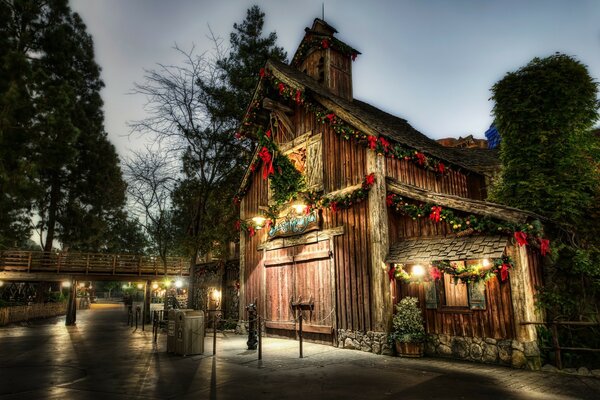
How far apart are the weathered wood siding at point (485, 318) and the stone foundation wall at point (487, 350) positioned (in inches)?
5.2

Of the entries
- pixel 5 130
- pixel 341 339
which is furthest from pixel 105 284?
pixel 341 339

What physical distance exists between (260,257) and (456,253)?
7.83m

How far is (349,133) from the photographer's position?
37.8 feet

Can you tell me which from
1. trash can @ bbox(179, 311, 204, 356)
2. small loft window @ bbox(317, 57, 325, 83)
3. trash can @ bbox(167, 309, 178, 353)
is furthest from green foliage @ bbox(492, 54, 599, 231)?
trash can @ bbox(167, 309, 178, 353)

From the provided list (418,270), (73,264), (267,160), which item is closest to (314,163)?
(267,160)

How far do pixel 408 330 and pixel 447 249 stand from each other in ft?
7.32

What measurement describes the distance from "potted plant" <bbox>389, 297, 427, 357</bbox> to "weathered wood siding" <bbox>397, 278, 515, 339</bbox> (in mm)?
411

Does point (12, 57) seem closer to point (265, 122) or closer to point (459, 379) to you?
point (265, 122)

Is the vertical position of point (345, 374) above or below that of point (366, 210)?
below

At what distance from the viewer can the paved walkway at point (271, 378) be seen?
6.05 meters

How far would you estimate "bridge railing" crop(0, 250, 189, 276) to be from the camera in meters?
24.7

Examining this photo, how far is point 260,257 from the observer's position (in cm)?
1456

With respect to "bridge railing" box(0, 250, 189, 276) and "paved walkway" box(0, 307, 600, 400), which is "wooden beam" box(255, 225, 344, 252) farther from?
"bridge railing" box(0, 250, 189, 276)

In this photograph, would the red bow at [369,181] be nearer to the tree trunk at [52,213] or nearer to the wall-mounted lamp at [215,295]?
the wall-mounted lamp at [215,295]
